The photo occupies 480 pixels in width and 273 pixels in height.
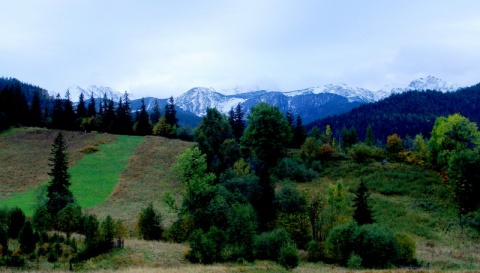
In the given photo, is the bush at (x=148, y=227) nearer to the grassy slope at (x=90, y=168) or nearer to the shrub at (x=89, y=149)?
the grassy slope at (x=90, y=168)

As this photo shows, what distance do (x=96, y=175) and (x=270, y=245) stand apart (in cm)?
4266

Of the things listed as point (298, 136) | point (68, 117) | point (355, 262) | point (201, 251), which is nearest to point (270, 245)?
point (201, 251)

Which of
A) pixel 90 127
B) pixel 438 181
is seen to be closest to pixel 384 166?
pixel 438 181

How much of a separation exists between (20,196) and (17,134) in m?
39.1

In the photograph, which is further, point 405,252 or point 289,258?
point 405,252

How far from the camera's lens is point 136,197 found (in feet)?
167

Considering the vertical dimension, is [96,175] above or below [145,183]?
above

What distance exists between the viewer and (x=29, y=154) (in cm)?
7188

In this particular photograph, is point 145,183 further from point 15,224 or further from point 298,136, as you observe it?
point 298,136

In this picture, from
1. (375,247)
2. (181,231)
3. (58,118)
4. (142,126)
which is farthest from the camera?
(142,126)

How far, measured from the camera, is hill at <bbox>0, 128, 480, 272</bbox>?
25938mm

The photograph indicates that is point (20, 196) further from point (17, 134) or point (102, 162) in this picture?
point (17, 134)

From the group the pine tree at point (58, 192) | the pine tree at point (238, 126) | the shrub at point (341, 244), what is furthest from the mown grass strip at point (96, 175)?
the shrub at point (341, 244)

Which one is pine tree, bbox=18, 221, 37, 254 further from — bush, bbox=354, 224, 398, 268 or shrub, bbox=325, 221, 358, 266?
bush, bbox=354, 224, 398, 268
